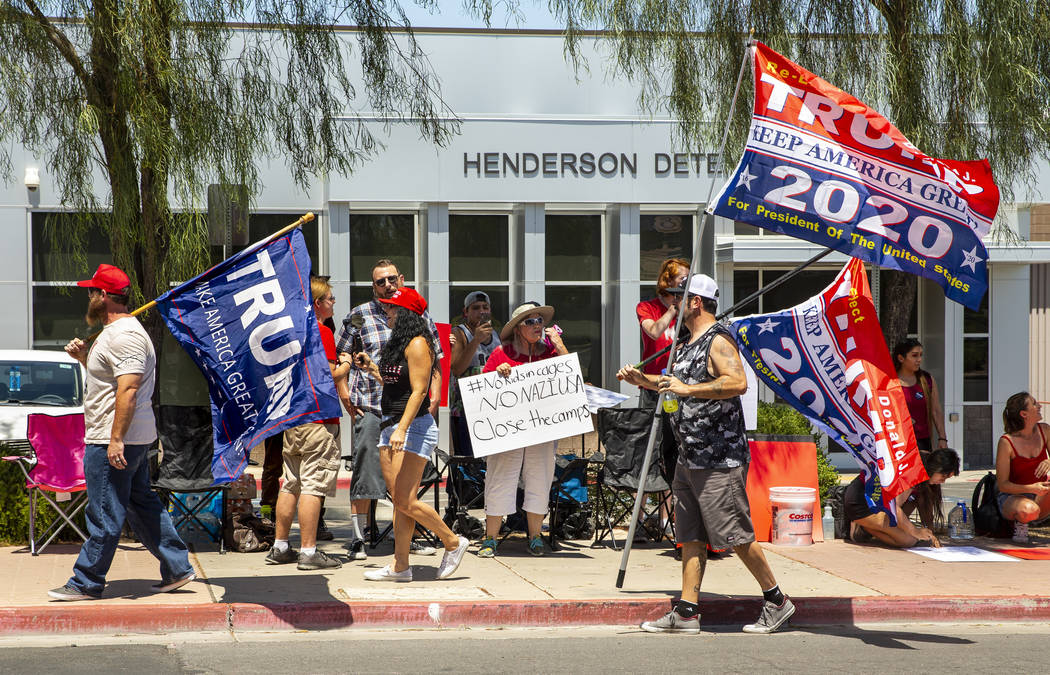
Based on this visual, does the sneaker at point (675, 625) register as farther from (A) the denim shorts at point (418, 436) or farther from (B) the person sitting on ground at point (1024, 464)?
(B) the person sitting on ground at point (1024, 464)

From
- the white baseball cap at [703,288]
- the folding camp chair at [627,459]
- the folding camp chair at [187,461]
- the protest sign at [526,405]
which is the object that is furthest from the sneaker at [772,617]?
the folding camp chair at [187,461]

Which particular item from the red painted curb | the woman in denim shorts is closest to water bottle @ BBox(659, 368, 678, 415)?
the woman in denim shorts

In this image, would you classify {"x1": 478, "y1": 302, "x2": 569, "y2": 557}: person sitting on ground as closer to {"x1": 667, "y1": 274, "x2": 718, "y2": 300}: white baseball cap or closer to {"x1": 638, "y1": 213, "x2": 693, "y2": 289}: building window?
{"x1": 667, "y1": 274, "x2": 718, "y2": 300}: white baseball cap

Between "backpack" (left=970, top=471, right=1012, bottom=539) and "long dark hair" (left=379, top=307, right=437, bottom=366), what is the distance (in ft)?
18.3

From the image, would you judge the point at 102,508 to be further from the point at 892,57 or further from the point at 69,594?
the point at 892,57

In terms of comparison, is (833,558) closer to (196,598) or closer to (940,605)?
(940,605)

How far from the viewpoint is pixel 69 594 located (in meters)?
7.11

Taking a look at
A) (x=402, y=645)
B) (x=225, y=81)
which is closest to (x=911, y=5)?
(x=225, y=81)

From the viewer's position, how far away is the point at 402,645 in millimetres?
6727

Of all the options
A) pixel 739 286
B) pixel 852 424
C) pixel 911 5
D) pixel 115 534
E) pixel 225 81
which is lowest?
pixel 115 534

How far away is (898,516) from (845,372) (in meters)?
1.77

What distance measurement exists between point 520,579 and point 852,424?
2.66 m

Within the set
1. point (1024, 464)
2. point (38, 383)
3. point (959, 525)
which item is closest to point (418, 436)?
point (959, 525)

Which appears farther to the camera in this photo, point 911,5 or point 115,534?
point 911,5
